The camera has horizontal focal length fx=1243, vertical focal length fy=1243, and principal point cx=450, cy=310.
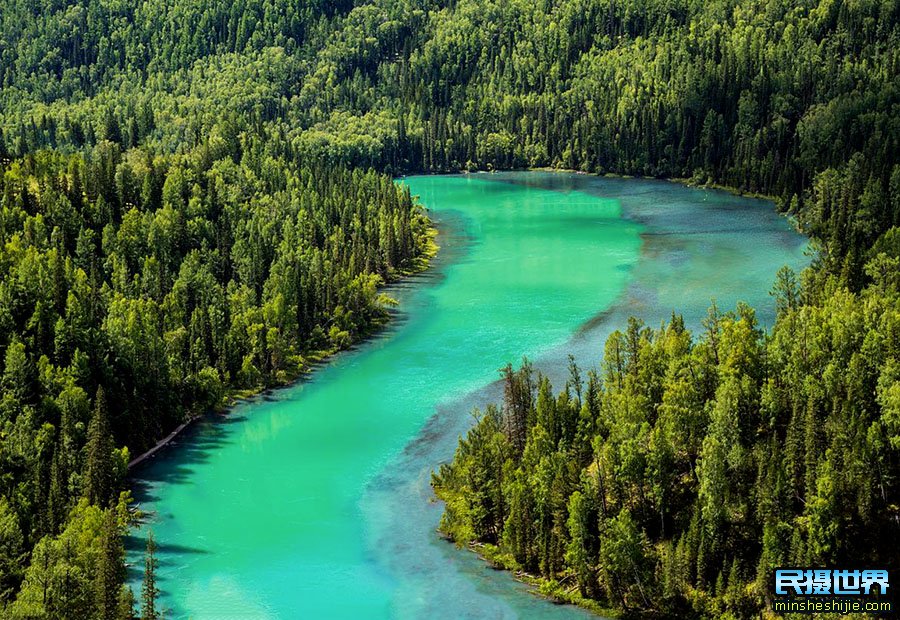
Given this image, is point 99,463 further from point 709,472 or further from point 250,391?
point 709,472

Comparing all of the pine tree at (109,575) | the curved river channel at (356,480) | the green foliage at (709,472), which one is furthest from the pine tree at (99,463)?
the green foliage at (709,472)

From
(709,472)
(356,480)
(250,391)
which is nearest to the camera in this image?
(709,472)

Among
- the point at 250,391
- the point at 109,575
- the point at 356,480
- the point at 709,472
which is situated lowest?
the point at 356,480

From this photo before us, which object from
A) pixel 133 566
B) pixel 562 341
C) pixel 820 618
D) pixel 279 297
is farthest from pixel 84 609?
pixel 562 341

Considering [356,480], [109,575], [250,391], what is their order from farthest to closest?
[250,391] → [356,480] → [109,575]

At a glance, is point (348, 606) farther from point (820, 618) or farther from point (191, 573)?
point (820, 618)

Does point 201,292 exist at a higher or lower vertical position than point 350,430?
higher

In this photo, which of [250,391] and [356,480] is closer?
[356,480]

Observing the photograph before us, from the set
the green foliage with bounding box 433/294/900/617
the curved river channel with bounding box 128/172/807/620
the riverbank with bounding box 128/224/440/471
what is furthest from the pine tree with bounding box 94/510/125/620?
the riverbank with bounding box 128/224/440/471

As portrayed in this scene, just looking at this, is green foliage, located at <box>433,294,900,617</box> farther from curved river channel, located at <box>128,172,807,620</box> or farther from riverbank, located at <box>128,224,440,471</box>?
riverbank, located at <box>128,224,440,471</box>

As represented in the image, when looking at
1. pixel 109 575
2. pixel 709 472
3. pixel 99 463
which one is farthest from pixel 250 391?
pixel 709 472

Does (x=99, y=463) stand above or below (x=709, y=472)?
below
